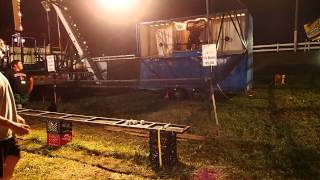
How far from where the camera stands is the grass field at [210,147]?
6.35 meters

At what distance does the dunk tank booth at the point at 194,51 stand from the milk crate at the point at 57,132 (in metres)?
4.99

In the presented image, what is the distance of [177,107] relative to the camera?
12.7m

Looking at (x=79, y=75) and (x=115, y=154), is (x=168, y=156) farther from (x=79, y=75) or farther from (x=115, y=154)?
(x=79, y=75)

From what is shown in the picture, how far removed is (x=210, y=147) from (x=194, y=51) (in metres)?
7.47

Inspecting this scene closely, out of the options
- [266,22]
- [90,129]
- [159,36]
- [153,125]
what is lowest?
[90,129]

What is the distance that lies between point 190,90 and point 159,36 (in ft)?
16.1

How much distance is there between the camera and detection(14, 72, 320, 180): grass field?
6348mm

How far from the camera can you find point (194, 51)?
14.6m

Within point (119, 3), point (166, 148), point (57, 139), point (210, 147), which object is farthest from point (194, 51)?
point (166, 148)

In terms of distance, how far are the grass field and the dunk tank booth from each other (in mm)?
1377

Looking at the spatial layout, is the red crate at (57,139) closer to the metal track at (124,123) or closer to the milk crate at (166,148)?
the metal track at (124,123)

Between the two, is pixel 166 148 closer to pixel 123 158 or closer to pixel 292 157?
pixel 123 158

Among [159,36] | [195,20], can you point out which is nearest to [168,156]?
[195,20]

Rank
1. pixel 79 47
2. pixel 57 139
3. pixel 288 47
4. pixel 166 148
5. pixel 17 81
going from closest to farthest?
pixel 166 148 < pixel 57 139 < pixel 17 81 < pixel 79 47 < pixel 288 47
